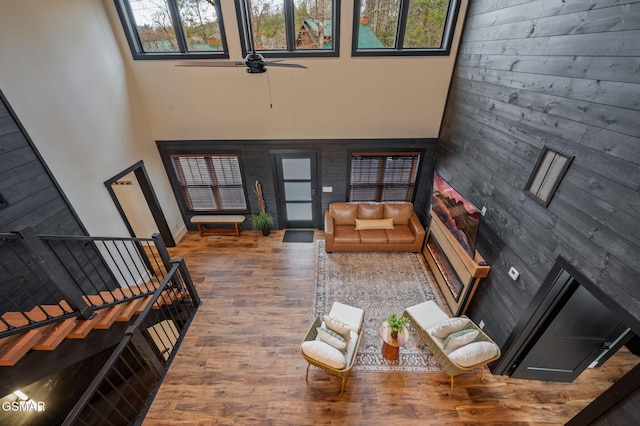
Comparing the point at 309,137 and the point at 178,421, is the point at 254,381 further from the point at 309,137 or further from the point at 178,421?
the point at 309,137

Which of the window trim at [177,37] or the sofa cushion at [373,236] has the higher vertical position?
the window trim at [177,37]

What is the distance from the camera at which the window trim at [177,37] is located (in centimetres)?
399

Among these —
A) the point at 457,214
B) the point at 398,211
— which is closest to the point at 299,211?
the point at 398,211

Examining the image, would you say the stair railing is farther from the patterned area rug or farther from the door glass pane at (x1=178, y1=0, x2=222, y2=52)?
the door glass pane at (x1=178, y1=0, x2=222, y2=52)

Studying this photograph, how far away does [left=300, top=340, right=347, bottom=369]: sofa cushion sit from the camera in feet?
8.98

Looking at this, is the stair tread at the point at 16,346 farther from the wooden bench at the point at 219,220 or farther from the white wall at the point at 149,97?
the wooden bench at the point at 219,220

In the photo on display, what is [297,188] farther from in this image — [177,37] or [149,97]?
[177,37]

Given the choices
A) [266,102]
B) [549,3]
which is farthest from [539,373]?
[266,102]

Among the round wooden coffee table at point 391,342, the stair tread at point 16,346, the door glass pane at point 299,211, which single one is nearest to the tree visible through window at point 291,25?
the door glass pane at point 299,211

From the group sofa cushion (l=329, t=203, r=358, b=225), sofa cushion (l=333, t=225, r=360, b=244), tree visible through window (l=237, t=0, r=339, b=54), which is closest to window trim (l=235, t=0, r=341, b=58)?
tree visible through window (l=237, t=0, r=339, b=54)

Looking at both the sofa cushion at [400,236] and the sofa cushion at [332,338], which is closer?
the sofa cushion at [332,338]

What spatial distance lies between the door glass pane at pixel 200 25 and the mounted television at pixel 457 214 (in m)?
4.48

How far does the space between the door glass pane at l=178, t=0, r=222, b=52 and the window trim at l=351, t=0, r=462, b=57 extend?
2.28m

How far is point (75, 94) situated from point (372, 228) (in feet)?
17.0
